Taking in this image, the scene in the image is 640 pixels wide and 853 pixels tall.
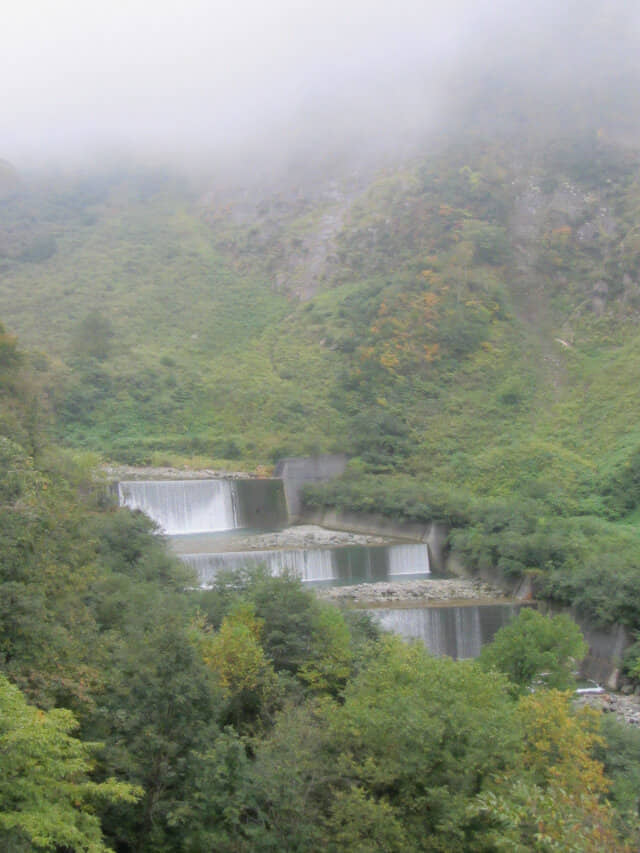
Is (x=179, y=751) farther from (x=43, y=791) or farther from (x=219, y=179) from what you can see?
(x=219, y=179)

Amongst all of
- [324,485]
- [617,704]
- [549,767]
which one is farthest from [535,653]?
[324,485]

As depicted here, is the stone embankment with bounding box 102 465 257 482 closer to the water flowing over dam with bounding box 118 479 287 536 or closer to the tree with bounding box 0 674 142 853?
the water flowing over dam with bounding box 118 479 287 536

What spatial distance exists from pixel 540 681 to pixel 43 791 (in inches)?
488

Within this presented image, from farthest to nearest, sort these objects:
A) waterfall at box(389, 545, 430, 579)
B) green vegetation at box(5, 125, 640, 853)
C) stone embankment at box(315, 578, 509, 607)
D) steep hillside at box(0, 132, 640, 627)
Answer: steep hillside at box(0, 132, 640, 627) < waterfall at box(389, 545, 430, 579) < stone embankment at box(315, 578, 509, 607) < green vegetation at box(5, 125, 640, 853)

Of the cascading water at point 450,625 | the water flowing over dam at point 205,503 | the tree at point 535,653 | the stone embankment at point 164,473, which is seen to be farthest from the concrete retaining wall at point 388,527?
the tree at point 535,653

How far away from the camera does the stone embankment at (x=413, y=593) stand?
26.2 metres

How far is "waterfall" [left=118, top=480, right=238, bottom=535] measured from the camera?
33.1 m

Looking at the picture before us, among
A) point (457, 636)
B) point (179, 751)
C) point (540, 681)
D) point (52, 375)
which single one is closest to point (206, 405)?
point (52, 375)

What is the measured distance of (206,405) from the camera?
48.4 meters

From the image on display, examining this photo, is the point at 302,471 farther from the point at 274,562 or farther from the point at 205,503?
the point at 274,562

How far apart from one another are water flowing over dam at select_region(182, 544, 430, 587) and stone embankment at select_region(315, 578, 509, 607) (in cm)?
145

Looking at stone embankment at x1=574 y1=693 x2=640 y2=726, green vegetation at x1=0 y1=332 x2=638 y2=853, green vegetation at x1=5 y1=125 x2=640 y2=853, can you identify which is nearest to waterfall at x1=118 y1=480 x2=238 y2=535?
green vegetation at x1=5 y1=125 x2=640 y2=853

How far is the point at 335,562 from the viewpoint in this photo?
1169 inches

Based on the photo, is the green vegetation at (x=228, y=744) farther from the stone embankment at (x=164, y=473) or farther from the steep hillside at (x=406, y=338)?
the stone embankment at (x=164, y=473)
